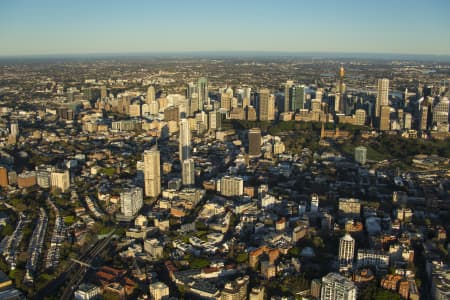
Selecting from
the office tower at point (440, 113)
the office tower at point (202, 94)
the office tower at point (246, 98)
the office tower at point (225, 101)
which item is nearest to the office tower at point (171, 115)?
the office tower at point (202, 94)

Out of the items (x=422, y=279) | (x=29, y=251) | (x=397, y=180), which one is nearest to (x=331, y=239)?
(x=422, y=279)

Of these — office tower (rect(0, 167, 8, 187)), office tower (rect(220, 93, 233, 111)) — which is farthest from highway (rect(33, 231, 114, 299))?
office tower (rect(220, 93, 233, 111))

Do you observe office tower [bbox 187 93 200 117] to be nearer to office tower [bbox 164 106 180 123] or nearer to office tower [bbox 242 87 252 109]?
office tower [bbox 164 106 180 123]

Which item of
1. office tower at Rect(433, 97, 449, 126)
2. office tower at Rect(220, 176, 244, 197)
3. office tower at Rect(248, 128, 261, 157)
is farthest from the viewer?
office tower at Rect(433, 97, 449, 126)

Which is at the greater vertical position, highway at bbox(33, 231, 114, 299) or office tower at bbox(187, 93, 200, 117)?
office tower at bbox(187, 93, 200, 117)

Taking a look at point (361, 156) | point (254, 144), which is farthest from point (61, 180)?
point (361, 156)

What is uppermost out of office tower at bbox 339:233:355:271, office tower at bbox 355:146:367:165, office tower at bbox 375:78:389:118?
office tower at bbox 375:78:389:118
